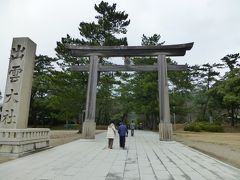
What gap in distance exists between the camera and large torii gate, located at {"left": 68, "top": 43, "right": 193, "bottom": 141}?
2203cm

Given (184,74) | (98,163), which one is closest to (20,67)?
(98,163)

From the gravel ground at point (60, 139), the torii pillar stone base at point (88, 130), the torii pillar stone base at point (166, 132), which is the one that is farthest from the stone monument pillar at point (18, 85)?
the torii pillar stone base at point (166, 132)

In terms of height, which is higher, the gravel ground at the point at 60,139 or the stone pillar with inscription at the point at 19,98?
the stone pillar with inscription at the point at 19,98

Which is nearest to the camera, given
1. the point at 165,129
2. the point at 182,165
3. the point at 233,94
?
the point at 182,165

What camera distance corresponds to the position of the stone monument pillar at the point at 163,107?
71.1ft

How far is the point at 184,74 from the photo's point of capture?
1492 inches

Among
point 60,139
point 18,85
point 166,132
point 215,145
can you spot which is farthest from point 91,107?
point 18,85

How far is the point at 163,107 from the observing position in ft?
72.6

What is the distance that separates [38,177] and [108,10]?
2767 cm

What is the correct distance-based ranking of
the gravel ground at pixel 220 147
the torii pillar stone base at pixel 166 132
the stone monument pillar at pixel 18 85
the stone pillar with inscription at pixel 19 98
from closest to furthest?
→ 1. the stone pillar with inscription at pixel 19 98
2. the stone monument pillar at pixel 18 85
3. the gravel ground at pixel 220 147
4. the torii pillar stone base at pixel 166 132

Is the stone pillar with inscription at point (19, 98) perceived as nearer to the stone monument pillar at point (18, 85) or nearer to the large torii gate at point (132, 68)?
the stone monument pillar at point (18, 85)

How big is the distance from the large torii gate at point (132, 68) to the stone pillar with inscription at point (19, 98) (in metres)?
8.67

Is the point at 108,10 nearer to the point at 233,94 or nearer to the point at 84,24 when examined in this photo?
the point at 84,24

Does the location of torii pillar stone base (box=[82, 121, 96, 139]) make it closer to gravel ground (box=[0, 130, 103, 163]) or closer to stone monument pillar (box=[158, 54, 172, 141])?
gravel ground (box=[0, 130, 103, 163])
